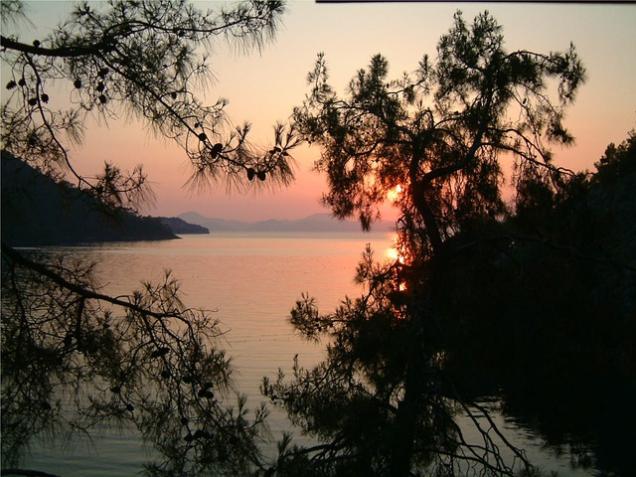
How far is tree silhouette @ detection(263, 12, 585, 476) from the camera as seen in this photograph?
311 centimetres

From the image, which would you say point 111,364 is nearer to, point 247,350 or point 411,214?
point 411,214

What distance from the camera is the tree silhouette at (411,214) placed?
311 cm

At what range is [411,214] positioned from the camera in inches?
142

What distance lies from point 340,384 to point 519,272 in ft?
3.38

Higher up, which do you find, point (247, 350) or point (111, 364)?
point (111, 364)

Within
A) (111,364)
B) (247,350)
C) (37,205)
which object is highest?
(37,205)

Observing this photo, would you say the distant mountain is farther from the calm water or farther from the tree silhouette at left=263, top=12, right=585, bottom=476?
the tree silhouette at left=263, top=12, right=585, bottom=476

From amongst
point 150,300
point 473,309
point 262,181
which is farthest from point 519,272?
point 150,300

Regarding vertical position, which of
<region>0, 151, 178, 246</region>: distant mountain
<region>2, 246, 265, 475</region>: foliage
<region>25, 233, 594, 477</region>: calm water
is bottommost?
<region>25, 233, 594, 477</region>: calm water

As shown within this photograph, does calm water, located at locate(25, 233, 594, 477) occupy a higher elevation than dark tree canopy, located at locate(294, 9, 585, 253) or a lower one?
lower

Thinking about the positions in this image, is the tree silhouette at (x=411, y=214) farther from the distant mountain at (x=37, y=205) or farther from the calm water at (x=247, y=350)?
the distant mountain at (x=37, y=205)

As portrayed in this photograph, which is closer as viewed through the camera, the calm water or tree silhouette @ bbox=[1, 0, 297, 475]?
tree silhouette @ bbox=[1, 0, 297, 475]

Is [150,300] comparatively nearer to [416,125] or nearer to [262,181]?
[262,181]

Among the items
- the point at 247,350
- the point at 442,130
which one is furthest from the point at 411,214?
the point at 247,350
